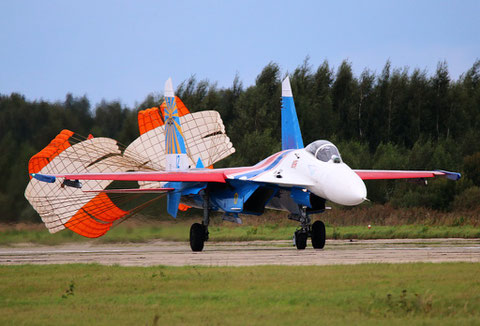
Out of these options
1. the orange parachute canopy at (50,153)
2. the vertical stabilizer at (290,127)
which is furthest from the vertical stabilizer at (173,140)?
the vertical stabilizer at (290,127)

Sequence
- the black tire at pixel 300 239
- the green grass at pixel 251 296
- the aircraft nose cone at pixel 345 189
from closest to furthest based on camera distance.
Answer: the green grass at pixel 251 296, the aircraft nose cone at pixel 345 189, the black tire at pixel 300 239

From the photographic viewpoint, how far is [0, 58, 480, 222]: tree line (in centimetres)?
3641

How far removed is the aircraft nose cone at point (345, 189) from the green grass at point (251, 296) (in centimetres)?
455

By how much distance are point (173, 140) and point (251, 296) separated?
15872mm

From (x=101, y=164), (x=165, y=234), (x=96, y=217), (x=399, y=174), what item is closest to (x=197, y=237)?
(x=165, y=234)

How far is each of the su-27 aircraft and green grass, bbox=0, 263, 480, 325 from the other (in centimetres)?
539

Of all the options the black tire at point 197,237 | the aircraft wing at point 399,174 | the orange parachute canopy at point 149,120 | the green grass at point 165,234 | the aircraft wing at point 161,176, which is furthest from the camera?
the orange parachute canopy at point 149,120

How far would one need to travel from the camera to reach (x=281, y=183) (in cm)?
1970

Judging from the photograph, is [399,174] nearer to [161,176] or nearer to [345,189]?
[345,189]

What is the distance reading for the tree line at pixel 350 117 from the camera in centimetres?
3641

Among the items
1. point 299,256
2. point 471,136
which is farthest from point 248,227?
point 471,136

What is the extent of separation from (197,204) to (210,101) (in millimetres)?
30724

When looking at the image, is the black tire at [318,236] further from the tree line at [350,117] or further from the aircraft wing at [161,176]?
the tree line at [350,117]

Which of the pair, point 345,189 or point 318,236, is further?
point 318,236
